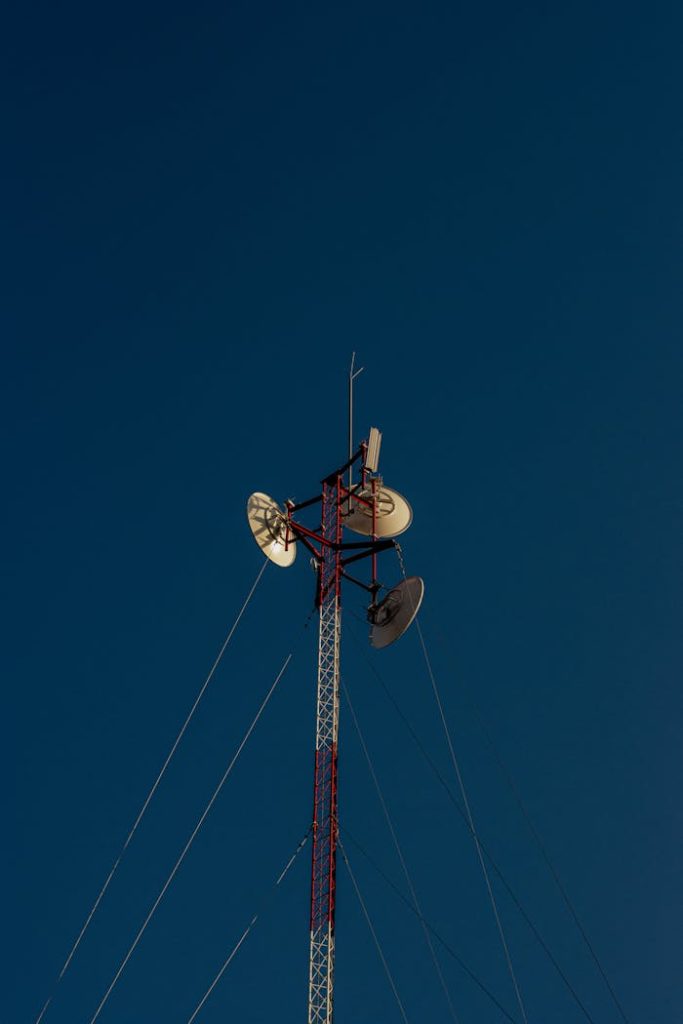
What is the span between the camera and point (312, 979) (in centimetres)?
3253

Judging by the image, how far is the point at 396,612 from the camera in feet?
125

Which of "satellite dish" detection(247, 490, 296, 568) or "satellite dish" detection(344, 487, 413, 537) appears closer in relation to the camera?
"satellite dish" detection(247, 490, 296, 568)

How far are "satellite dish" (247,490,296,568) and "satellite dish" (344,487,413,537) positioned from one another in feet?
6.61

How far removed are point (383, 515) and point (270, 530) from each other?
3644 mm

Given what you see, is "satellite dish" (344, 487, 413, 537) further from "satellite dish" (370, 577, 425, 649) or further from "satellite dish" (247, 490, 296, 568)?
"satellite dish" (370, 577, 425, 649)

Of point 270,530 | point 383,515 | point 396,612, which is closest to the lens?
point 396,612

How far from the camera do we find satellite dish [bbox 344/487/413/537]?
4112cm

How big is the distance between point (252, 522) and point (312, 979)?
1339 centimetres

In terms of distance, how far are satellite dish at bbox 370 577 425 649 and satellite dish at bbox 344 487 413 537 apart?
3233 millimetres

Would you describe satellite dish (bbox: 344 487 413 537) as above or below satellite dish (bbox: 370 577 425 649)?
above

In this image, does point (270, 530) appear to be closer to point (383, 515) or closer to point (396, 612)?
point (383, 515)

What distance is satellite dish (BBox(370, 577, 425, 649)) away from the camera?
123ft

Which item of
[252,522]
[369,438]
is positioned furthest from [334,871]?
[369,438]

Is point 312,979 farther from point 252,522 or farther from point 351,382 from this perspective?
point 351,382
